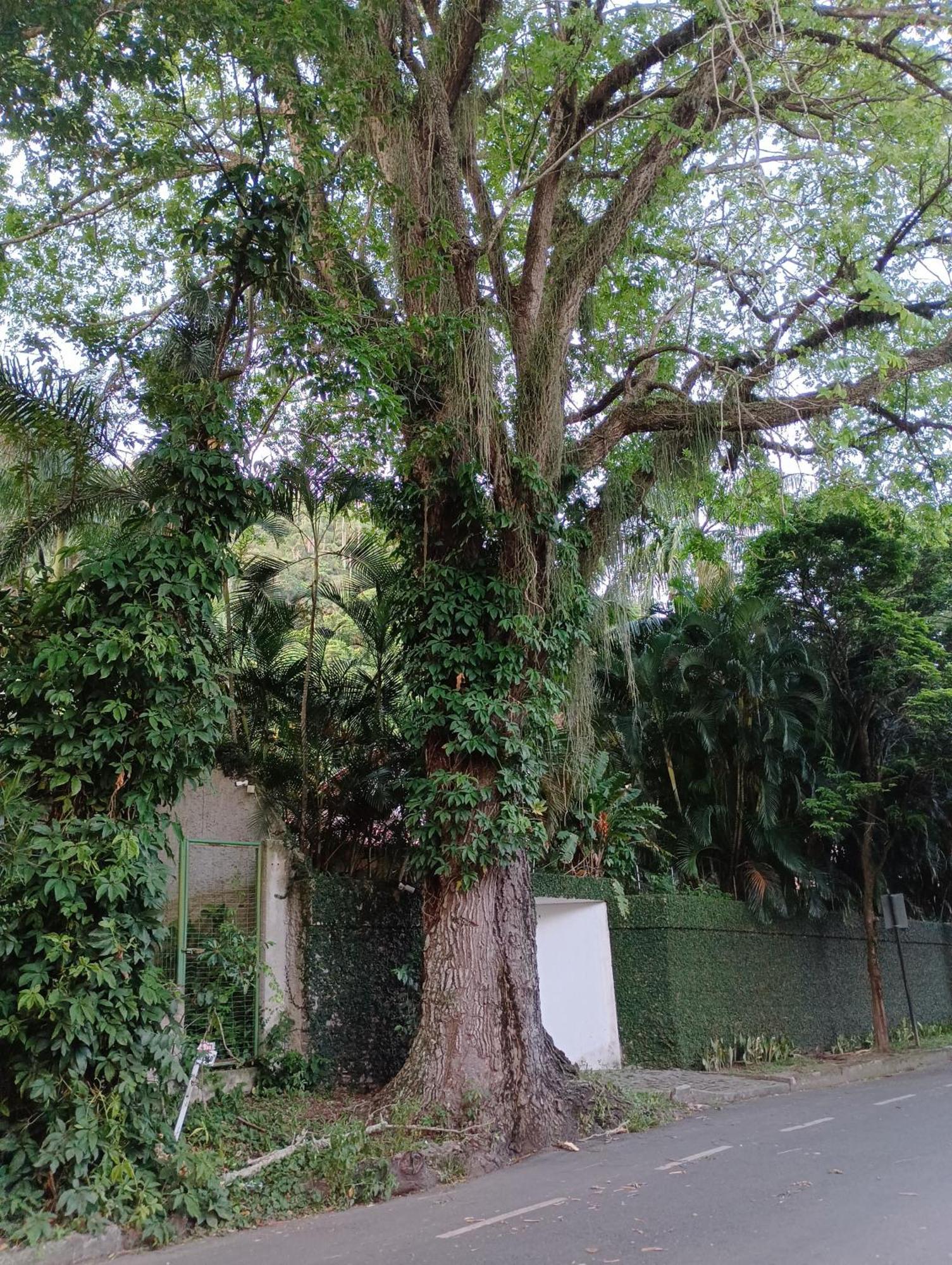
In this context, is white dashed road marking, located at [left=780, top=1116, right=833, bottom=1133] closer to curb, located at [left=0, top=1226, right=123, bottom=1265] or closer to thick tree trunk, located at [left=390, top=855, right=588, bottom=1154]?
thick tree trunk, located at [left=390, top=855, right=588, bottom=1154]

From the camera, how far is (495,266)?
1024 centimetres

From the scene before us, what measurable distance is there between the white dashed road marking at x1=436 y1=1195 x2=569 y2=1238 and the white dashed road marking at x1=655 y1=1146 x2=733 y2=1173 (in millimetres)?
1139

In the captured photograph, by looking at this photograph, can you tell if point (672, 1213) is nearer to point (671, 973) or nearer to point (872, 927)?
point (671, 973)

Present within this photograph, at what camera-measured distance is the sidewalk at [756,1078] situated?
1072 cm

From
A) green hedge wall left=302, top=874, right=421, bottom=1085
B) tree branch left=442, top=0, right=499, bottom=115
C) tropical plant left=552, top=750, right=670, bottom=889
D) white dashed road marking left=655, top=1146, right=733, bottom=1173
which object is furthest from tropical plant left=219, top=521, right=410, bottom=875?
tree branch left=442, top=0, right=499, bottom=115

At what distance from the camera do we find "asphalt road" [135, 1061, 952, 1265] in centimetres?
494

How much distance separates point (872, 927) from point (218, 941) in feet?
38.6

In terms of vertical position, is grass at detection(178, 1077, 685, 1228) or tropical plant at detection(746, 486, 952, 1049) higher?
tropical plant at detection(746, 486, 952, 1049)

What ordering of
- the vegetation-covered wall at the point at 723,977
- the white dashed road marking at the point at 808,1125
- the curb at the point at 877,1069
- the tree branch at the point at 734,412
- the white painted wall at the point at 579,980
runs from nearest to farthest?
→ the white dashed road marking at the point at 808,1125 < the tree branch at the point at 734,412 < the white painted wall at the point at 579,980 < the curb at the point at 877,1069 < the vegetation-covered wall at the point at 723,977

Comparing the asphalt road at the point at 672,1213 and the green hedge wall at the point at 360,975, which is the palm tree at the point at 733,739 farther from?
the asphalt road at the point at 672,1213

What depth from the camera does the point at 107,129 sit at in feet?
26.6

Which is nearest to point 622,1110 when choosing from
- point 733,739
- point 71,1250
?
point 71,1250

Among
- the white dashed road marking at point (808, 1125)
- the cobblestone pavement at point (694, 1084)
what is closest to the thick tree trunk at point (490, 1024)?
the white dashed road marking at point (808, 1125)

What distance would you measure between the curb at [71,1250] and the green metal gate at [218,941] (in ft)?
6.99
